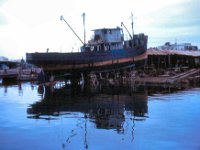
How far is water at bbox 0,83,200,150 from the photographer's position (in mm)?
10961

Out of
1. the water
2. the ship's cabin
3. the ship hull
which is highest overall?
the ship's cabin

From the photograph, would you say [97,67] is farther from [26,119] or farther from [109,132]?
[109,132]

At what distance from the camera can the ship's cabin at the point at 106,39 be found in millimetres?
42684

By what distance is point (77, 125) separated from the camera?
550 inches

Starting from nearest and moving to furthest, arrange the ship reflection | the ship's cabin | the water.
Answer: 1. the water
2. the ship reflection
3. the ship's cabin

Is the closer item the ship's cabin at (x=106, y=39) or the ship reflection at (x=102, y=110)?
the ship reflection at (x=102, y=110)

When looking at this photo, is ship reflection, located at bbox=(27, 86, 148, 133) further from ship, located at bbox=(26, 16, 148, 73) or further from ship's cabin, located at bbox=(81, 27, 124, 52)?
ship's cabin, located at bbox=(81, 27, 124, 52)

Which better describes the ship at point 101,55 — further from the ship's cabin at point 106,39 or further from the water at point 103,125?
the water at point 103,125

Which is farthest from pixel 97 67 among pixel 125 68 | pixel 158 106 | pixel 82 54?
pixel 158 106

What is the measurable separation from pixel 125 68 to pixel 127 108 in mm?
26740

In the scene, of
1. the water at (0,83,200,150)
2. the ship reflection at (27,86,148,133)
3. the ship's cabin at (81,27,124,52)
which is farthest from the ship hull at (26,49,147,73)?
the water at (0,83,200,150)

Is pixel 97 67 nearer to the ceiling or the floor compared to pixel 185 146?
nearer to the ceiling

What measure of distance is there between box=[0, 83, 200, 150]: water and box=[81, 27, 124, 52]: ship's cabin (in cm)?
2214

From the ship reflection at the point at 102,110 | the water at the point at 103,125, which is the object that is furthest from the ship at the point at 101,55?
the water at the point at 103,125
